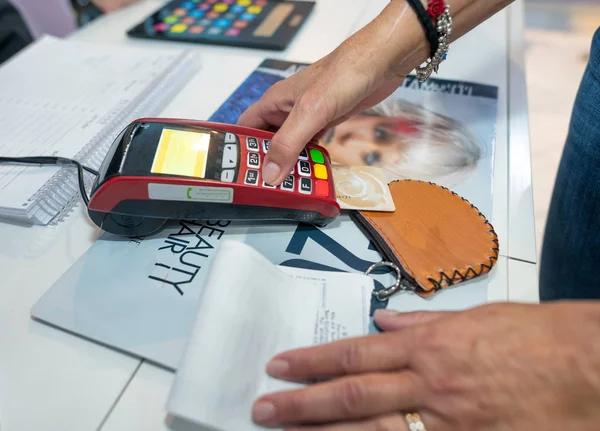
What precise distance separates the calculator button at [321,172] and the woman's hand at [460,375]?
0.62ft

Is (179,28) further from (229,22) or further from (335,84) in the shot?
(335,84)

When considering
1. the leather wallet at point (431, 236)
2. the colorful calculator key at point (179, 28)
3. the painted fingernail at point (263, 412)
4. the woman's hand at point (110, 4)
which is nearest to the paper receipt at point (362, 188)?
the leather wallet at point (431, 236)

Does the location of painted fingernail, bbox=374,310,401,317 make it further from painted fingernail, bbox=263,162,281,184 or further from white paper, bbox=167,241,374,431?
painted fingernail, bbox=263,162,281,184

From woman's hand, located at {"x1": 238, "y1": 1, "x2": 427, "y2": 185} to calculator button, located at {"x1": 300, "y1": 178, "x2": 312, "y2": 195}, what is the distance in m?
0.02

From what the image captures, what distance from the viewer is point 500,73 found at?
752mm

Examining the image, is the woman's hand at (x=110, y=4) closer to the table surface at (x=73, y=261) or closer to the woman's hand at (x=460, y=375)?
the table surface at (x=73, y=261)

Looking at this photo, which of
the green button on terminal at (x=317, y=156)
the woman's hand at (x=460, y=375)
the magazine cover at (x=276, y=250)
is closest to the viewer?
the woman's hand at (x=460, y=375)

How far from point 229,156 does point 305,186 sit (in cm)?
8

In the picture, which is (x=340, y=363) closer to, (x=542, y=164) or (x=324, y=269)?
(x=324, y=269)

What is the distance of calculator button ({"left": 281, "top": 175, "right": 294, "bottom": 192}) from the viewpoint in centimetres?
46

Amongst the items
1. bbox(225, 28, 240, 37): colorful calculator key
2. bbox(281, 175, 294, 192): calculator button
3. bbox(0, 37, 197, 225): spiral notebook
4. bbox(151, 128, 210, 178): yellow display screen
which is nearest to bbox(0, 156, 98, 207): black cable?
bbox(0, 37, 197, 225): spiral notebook

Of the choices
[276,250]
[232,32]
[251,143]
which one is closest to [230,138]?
[251,143]

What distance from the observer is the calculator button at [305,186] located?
1.51 ft

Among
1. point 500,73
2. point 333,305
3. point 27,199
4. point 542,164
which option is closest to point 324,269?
point 333,305
